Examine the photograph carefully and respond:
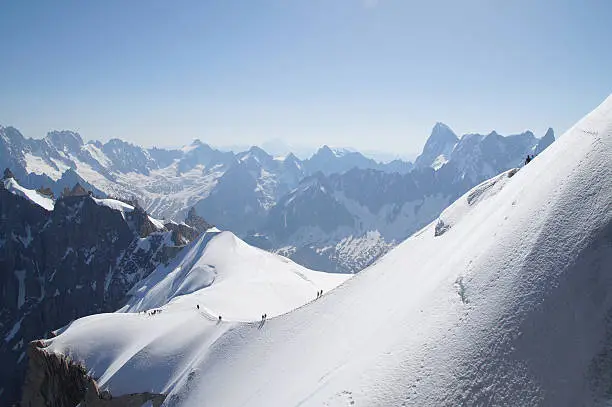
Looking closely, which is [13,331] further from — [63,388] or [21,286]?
[63,388]

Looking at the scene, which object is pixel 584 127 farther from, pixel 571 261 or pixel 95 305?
pixel 95 305

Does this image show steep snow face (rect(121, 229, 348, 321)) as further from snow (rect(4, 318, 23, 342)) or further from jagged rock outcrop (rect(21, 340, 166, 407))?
snow (rect(4, 318, 23, 342))

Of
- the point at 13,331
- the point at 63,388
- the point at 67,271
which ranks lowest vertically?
the point at 13,331

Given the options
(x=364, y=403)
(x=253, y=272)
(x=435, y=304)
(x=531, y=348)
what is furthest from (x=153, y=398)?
(x=253, y=272)

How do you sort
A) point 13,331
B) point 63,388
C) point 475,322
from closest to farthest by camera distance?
1. point 475,322
2. point 63,388
3. point 13,331

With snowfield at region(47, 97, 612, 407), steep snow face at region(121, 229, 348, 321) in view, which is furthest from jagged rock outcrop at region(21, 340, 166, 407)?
steep snow face at region(121, 229, 348, 321)

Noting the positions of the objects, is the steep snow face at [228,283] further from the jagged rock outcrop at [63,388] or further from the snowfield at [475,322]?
the snowfield at [475,322]

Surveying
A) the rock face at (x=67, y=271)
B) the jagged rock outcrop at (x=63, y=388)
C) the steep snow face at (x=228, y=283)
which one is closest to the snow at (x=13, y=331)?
the rock face at (x=67, y=271)

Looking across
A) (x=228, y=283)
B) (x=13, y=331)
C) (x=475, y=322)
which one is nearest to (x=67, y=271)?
(x=13, y=331)
